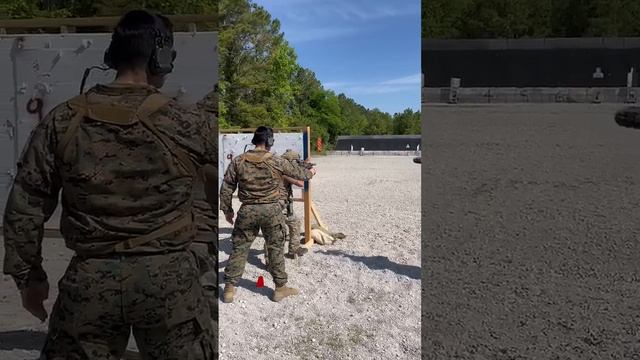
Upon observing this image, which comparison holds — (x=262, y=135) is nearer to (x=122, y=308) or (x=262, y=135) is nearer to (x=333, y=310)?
(x=333, y=310)

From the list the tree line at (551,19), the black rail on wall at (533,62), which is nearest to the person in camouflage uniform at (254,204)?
the tree line at (551,19)

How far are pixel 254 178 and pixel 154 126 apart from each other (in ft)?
6.73

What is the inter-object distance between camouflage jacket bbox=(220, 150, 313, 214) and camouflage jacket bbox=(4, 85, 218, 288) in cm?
188

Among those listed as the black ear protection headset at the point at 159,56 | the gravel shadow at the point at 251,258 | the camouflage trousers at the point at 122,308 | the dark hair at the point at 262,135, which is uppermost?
the black ear protection headset at the point at 159,56

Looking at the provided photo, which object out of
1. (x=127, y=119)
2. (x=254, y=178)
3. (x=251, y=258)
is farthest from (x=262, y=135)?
(x=127, y=119)

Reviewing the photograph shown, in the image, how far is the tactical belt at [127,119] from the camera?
5.05 feet

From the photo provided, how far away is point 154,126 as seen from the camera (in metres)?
1.57

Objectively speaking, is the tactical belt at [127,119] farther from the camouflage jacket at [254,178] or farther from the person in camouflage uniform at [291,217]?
the person in camouflage uniform at [291,217]

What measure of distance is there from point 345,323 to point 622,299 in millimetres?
2309

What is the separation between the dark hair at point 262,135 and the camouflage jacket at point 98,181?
4.23 feet

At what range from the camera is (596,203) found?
7.52 meters

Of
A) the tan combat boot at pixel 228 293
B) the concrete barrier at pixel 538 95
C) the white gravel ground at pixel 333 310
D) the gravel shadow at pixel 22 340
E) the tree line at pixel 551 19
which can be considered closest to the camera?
the gravel shadow at pixel 22 340

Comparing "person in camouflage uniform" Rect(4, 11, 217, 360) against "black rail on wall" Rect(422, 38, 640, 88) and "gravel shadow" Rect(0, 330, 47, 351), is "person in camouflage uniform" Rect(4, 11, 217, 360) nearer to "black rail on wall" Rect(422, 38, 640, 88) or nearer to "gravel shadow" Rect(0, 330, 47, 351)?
"gravel shadow" Rect(0, 330, 47, 351)

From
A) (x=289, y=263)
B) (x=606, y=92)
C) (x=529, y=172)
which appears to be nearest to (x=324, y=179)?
(x=529, y=172)
